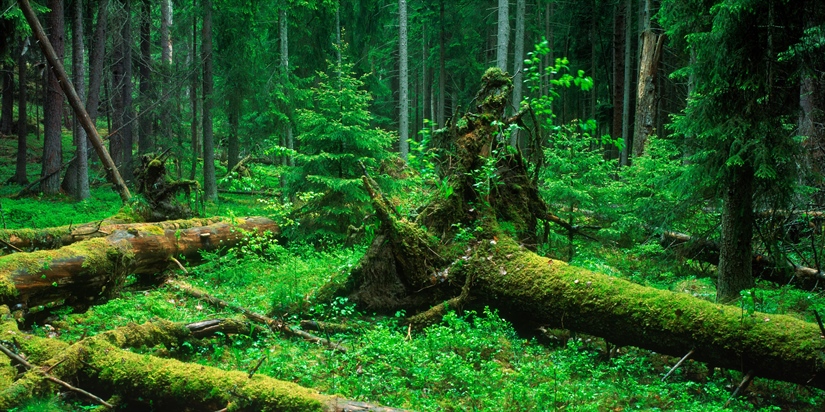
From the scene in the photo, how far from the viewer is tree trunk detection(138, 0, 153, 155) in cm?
2202

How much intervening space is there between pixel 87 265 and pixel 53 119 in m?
13.9

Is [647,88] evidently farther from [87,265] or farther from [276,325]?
[87,265]

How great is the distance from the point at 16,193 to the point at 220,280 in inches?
549

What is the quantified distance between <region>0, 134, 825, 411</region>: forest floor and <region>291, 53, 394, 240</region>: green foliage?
9.59 ft

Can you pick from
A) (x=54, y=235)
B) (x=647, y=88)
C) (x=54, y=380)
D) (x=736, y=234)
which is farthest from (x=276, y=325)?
(x=647, y=88)

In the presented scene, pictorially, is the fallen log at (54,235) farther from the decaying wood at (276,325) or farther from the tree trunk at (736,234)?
the tree trunk at (736,234)

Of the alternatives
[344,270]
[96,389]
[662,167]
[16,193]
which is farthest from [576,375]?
[16,193]

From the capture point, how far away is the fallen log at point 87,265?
628 cm

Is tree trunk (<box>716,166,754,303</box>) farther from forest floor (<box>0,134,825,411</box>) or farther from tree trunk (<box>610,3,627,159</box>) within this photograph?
tree trunk (<box>610,3,627,159</box>)

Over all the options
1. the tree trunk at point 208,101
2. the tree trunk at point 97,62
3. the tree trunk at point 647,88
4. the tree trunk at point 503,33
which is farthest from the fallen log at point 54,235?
the tree trunk at point 503,33

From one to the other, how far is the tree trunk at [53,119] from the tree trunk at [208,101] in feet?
14.1

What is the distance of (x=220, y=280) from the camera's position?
30.3 ft

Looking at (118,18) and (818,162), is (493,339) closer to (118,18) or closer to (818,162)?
(818,162)

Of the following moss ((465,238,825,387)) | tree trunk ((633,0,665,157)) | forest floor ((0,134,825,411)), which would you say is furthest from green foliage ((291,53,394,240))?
tree trunk ((633,0,665,157))
